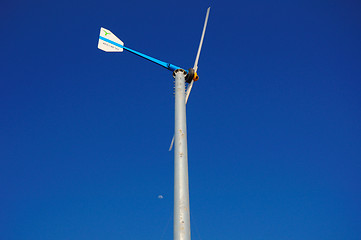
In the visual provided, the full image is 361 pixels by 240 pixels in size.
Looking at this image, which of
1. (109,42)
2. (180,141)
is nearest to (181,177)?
(180,141)

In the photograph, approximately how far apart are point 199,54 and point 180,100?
5956mm

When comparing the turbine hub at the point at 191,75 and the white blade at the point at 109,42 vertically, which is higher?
the white blade at the point at 109,42

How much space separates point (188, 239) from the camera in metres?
10.7

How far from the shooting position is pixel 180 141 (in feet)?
41.2

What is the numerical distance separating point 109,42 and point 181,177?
1046cm

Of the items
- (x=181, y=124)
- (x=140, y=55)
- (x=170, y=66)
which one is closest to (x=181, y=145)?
(x=181, y=124)

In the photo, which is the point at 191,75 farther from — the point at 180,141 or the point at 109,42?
the point at 109,42

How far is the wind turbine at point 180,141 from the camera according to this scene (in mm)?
10930

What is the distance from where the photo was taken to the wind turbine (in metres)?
10.9

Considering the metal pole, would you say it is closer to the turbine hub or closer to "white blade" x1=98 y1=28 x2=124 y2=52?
the turbine hub

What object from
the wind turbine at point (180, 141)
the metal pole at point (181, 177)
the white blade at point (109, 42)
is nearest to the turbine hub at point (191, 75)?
the wind turbine at point (180, 141)

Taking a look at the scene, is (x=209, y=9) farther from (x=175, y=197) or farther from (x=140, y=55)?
(x=175, y=197)

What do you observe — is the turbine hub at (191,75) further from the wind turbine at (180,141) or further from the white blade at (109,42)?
the white blade at (109,42)

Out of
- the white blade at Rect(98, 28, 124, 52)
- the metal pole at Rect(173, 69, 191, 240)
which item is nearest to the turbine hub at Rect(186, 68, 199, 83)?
the metal pole at Rect(173, 69, 191, 240)
